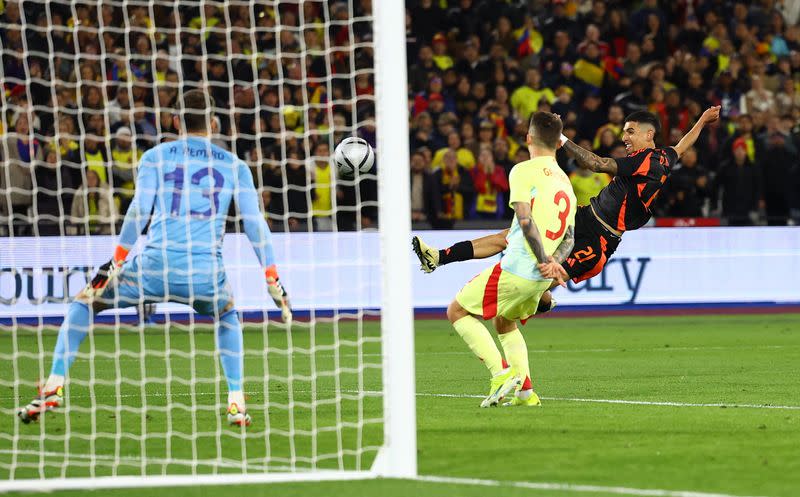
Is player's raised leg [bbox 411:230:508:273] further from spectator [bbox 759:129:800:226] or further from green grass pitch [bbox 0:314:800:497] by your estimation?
spectator [bbox 759:129:800:226]

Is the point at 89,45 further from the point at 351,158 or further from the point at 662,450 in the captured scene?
the point at 662,450

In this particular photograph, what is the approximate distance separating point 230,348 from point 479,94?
12253 millimetres

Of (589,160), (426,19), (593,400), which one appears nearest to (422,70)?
(426,19)

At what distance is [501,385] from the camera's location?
876cm

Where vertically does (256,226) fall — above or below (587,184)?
above

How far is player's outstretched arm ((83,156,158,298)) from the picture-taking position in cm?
764

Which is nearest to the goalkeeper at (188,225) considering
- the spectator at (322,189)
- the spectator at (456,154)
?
the spectator at (322,189)

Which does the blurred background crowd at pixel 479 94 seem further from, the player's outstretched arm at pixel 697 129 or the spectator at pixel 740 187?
the player's outstretched arm at pixel 697 129

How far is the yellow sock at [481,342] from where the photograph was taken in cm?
880

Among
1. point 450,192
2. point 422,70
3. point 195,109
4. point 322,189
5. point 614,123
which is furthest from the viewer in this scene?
point 422,70

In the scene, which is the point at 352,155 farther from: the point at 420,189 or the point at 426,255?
the point at 420,189

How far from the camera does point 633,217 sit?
10.2 metres

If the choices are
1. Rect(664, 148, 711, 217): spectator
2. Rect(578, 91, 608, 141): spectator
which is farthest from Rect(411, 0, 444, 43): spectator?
Rect(664, 148, 711, 217): spectator

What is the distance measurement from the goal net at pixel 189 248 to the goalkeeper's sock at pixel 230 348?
11.8 inches
